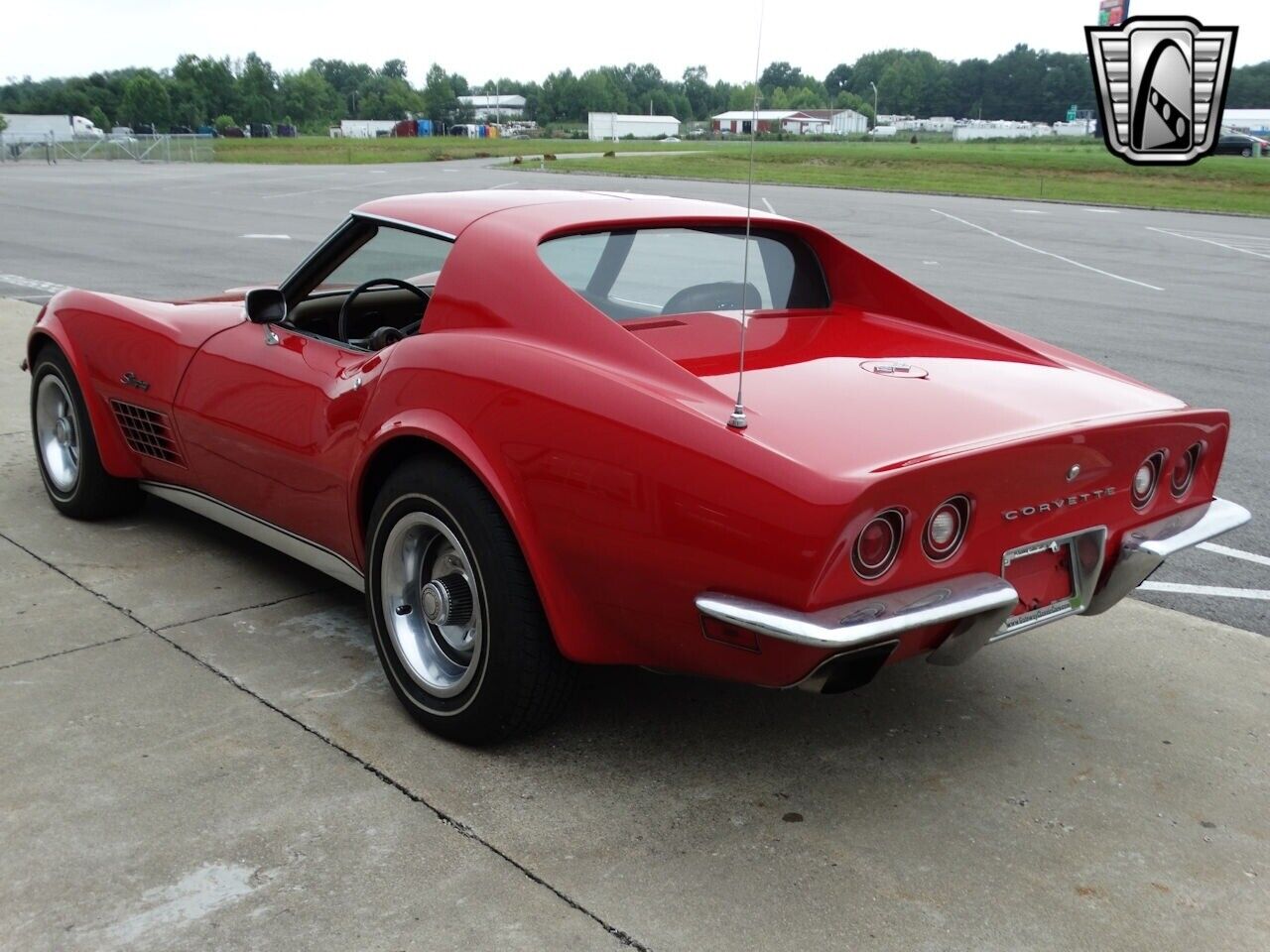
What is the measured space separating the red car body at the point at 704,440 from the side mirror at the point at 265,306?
73 millimetres

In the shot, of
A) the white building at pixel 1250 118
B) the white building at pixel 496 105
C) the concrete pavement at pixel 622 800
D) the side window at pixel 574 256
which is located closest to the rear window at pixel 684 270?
the side window at pixel 574 256

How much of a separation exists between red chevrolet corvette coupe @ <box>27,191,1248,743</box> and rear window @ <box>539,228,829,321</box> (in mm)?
10

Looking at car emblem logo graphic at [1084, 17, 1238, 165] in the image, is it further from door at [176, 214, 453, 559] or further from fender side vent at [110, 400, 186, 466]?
fender side vent at [110, 400, 186, 466]

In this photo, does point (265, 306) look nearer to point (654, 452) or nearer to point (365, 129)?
point (654, 452)

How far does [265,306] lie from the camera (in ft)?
13.0

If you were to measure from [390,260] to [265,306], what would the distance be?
1.36ft

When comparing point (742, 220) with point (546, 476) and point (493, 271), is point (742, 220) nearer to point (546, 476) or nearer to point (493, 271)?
point (493, 271)

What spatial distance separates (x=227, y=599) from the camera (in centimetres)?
425

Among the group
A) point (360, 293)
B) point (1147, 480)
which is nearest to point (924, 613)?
point (1147, 480)

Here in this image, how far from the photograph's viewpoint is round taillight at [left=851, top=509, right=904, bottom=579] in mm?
2662

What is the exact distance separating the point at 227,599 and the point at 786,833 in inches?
86.7

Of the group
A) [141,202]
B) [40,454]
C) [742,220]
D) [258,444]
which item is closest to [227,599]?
[258,444]

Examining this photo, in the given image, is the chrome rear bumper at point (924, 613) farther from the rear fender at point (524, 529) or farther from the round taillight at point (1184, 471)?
the rear fender at point (524, 529)

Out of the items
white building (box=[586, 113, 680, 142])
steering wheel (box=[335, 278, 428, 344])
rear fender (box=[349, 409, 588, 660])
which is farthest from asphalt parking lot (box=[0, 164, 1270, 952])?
white building (box=[586, 113, 680, 142])
